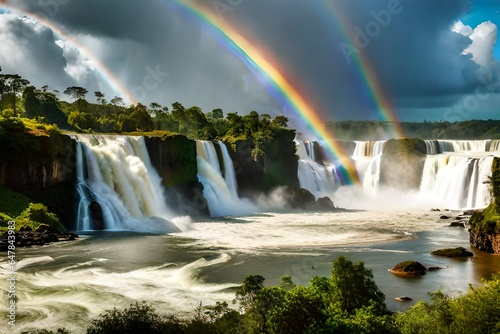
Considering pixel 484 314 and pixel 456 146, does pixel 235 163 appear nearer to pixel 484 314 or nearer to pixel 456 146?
pixel 456 146

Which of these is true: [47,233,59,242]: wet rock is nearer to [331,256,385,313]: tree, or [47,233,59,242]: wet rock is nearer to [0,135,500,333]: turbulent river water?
[0,135,500,333]: turbulent river water

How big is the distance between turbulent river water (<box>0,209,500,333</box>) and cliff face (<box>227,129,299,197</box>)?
2694cm

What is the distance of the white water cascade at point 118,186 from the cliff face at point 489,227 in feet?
79.7

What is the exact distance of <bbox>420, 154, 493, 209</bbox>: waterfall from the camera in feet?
223

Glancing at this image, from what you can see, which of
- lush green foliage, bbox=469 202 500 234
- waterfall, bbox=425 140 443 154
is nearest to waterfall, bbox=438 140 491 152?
waterfall, bbox=425 140 443 154

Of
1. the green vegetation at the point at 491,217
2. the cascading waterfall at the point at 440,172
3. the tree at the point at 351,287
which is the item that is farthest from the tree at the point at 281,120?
the tree at the point at 351,287

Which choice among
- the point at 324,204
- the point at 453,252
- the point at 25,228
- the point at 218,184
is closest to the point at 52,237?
the point at 25,228

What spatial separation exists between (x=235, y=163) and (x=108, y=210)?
97.5 ft

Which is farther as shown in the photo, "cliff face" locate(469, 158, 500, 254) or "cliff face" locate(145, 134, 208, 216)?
"cliff face" locate(145, 134, 208, 216)

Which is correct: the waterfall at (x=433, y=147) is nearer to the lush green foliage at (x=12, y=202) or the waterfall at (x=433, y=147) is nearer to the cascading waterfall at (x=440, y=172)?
the cascading waterfall at (x=440, y=172)

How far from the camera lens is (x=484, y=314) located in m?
13.5

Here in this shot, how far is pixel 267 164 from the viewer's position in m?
76.5

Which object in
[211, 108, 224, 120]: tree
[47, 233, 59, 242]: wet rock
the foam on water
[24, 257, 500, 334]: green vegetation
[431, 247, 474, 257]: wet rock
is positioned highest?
[211, 108, 224, 120]: tree

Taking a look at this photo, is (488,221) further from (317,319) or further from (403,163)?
(403,163)
